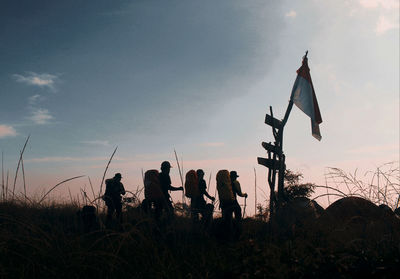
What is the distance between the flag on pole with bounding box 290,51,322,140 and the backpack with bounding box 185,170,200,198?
11.5 ft

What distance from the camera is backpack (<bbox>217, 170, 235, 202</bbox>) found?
821 cm

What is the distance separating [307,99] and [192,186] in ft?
13.1

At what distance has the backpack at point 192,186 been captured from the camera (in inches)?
344

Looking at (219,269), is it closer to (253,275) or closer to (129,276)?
(253,275)

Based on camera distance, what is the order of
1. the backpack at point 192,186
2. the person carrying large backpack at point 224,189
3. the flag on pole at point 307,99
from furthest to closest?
the flag on pole at point 307,99 < the backpack at point 192,186 < the person carrying large backpack at point 224,189

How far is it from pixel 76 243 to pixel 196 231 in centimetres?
193

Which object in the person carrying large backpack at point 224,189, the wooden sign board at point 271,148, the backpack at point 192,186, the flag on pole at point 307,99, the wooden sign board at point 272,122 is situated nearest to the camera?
the person carrying large backpack at point 224,189

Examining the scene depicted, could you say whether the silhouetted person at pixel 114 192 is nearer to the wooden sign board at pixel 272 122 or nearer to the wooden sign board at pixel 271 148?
the wooden sign board at pixel 271 148

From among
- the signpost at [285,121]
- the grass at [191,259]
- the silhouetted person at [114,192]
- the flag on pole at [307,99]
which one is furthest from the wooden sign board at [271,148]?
the grass at [191,259]

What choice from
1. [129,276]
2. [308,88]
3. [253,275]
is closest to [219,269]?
[253,275]

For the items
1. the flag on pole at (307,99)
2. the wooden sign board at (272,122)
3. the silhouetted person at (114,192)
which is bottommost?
the silhouetted person at (114,192)

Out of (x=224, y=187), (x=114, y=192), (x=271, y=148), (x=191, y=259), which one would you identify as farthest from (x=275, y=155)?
(x=191, y=259)

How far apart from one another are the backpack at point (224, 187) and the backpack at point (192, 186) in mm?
692

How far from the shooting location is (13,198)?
4105mm
